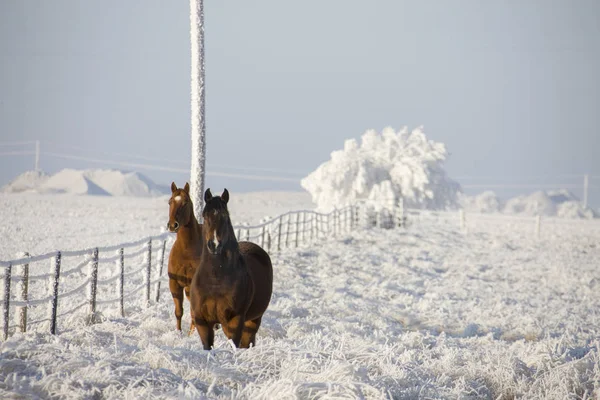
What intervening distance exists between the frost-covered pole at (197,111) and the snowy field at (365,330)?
9.63 ft

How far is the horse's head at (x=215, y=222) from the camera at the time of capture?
6297 mm

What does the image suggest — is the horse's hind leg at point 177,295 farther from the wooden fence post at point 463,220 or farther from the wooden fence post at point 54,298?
the wooden fence post at point 463,220

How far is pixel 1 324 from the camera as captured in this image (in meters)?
8.91

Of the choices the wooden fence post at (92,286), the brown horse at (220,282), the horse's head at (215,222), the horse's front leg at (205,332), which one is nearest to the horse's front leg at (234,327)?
the brown horse at (220,282)

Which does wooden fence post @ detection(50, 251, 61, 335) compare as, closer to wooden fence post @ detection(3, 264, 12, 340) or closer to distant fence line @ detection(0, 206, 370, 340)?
distant fence line @ detection(0, 206, 370, 340)

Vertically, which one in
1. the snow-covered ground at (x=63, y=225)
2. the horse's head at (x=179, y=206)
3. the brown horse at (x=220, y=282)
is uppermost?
the horse's head at (x=179, y=206)

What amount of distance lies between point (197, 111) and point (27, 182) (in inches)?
2008

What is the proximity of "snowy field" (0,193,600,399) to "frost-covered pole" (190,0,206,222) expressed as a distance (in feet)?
9.63

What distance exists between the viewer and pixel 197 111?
14.4 m

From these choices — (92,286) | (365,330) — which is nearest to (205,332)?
(92,286)

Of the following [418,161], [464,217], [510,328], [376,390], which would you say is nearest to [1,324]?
[376,390]

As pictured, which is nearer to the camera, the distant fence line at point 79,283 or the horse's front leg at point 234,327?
the horse's front leg at point 234,327

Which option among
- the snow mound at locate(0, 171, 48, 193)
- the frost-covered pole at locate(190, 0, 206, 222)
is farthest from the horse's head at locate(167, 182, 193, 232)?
the snow mound at locate(0, 171, 48, 193)

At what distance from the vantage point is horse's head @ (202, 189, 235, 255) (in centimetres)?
630
